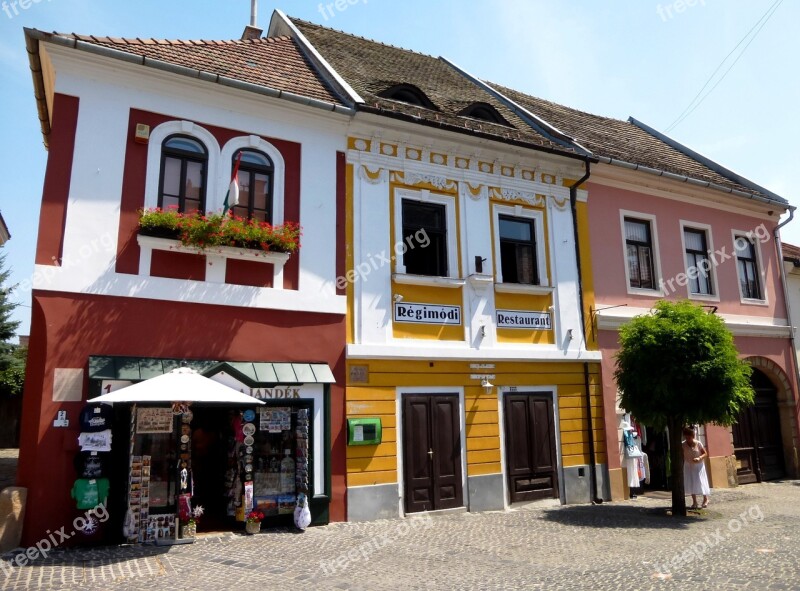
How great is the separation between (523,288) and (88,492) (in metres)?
8.03

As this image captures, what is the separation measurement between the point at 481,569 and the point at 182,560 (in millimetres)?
3501

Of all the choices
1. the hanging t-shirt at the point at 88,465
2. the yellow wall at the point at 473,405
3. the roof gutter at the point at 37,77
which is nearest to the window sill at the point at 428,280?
the yellow wall at the point at 473,405

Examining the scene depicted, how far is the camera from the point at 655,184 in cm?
1434

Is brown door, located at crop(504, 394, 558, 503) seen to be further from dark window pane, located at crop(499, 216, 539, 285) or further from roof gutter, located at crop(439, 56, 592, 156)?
roof gutter, located at crop(439, 56, 592, 156)

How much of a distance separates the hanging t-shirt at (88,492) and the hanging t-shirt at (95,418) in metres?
0.63

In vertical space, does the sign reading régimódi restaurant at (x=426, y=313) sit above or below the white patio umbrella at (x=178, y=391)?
above

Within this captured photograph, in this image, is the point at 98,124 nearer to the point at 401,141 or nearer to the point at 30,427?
the point at 30,427

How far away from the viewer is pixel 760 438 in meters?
15.1
